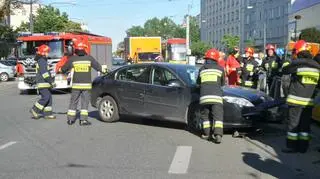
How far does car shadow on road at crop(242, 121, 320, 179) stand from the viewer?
758 cm

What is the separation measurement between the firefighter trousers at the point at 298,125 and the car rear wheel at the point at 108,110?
4.88 m

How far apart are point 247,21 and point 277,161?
100.0 m

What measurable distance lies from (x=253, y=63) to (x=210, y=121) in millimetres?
6067

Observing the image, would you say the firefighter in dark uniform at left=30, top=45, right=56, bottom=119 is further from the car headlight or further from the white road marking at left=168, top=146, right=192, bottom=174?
→ the white road marking at left=168, top=146, right=192, bottom=174

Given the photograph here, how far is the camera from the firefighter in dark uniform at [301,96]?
891cm

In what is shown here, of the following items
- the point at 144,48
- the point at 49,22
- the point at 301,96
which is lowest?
the point at 301,96

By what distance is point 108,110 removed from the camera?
507 inches

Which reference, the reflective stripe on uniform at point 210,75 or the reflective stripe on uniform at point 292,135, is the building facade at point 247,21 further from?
the reflective stripe on uniform at point 292,135

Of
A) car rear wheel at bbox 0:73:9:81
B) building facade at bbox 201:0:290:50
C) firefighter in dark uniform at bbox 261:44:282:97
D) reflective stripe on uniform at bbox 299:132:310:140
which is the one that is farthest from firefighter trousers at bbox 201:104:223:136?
building facade at bbox 201:0:290:50

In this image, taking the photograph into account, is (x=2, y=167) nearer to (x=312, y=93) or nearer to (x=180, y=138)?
(x=180, y=138)

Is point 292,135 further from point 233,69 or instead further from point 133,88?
point 233,69

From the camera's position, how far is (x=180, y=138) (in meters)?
10.6

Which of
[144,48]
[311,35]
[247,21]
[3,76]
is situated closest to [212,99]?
[311,35]

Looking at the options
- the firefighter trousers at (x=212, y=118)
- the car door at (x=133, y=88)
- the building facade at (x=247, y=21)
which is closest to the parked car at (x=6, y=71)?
the car door at (x=133, y=88)
